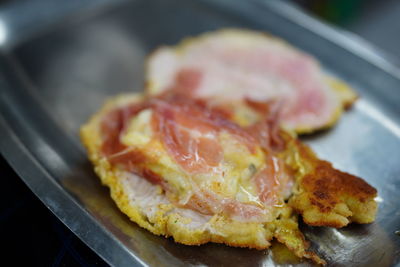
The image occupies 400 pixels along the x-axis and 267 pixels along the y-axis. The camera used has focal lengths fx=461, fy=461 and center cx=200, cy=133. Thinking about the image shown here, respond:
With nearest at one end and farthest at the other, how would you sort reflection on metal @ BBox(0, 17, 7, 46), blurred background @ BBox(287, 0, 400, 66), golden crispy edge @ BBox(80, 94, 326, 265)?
1. golden crispy edge @ BBox(80, 94, 326, 265)
2. reflection on metal @ BBox(0, 17, 7, 46)
3. blurred background @ BBox(287, 0, 400, 66)

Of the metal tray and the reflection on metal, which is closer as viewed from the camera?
the metal tray

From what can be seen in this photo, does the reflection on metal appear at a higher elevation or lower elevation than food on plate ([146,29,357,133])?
lower

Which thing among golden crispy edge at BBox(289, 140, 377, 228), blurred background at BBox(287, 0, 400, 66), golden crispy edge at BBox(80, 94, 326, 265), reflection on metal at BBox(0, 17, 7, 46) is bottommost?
reflection on metal at BBox(0, 17, 7, 46)

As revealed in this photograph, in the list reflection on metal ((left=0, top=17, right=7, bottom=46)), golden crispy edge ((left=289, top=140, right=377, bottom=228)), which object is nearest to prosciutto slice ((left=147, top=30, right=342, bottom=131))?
golden crispy edge ((left=289, top=140, right=377, bottom=228))

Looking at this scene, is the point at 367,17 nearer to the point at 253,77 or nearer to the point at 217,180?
the point at 253,77

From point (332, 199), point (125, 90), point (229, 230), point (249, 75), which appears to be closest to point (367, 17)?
point (249, 75)

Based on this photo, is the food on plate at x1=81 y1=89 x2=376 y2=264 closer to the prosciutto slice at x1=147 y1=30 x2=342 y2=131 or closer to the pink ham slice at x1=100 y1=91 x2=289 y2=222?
the pink ham slice at x1=100 y1=91 x2=289 y2=222

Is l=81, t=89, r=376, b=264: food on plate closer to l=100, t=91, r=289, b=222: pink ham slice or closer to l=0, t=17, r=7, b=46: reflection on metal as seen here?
l=100, t=91, r=289, b=222: pink ham slice

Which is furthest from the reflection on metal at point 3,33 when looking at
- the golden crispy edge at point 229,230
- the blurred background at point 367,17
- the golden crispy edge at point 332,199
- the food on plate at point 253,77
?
the blurred background at point 367,17

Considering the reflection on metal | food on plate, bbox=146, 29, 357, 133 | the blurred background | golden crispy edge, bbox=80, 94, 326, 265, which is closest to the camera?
golden crispy edge, bbox=80, 94, 326, 265
